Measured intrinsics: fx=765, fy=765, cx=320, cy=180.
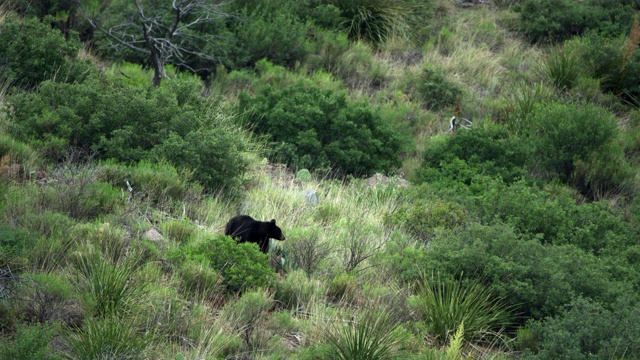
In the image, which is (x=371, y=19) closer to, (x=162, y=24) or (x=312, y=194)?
(x=162, y=24)

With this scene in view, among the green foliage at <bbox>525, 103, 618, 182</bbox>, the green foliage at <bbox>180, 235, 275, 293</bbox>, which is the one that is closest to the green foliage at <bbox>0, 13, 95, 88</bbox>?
the green foliage at <bbox>180, 235, 275, 293</bbox>

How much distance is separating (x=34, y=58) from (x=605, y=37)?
13.5m

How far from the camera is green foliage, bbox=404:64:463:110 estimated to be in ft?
53.6

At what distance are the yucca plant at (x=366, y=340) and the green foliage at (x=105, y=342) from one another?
1.46 meters

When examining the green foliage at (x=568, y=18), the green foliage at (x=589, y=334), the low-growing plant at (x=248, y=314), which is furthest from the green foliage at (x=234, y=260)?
the green foliage at (x=568, y=18)

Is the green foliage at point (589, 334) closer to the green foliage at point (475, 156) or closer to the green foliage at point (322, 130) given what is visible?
the green foliage at point (475, 156)

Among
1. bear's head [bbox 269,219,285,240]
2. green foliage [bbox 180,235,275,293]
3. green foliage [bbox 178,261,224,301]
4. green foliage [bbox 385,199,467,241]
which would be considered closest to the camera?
green foliage [bbox 178,261,224,301]

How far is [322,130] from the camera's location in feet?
42.5

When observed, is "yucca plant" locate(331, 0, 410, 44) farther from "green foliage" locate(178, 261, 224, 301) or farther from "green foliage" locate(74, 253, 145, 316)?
"green foliage" locate(74, 253, 145, 316)

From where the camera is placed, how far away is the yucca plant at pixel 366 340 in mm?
5820

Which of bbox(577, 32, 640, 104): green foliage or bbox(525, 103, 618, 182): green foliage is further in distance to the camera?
bbox(577, 32, 640, 104): green foliage

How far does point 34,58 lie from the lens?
11523mm

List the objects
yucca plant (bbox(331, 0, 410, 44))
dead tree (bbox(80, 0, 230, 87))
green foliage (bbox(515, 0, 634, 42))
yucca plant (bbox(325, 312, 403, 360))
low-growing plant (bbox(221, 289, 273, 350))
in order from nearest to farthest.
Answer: yucca plant (bbox(325, 312, 403, 360)) → low-growing plant (bbox(221, 289, 273, 350)) → dead tree (bbox(80, 0, 230, 87)) → yucca plant (bbox(331, 0, 410, 44)) → green foliage (bbox(515, 0, 634, 42))

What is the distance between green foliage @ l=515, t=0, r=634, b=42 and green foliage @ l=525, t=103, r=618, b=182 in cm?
607
